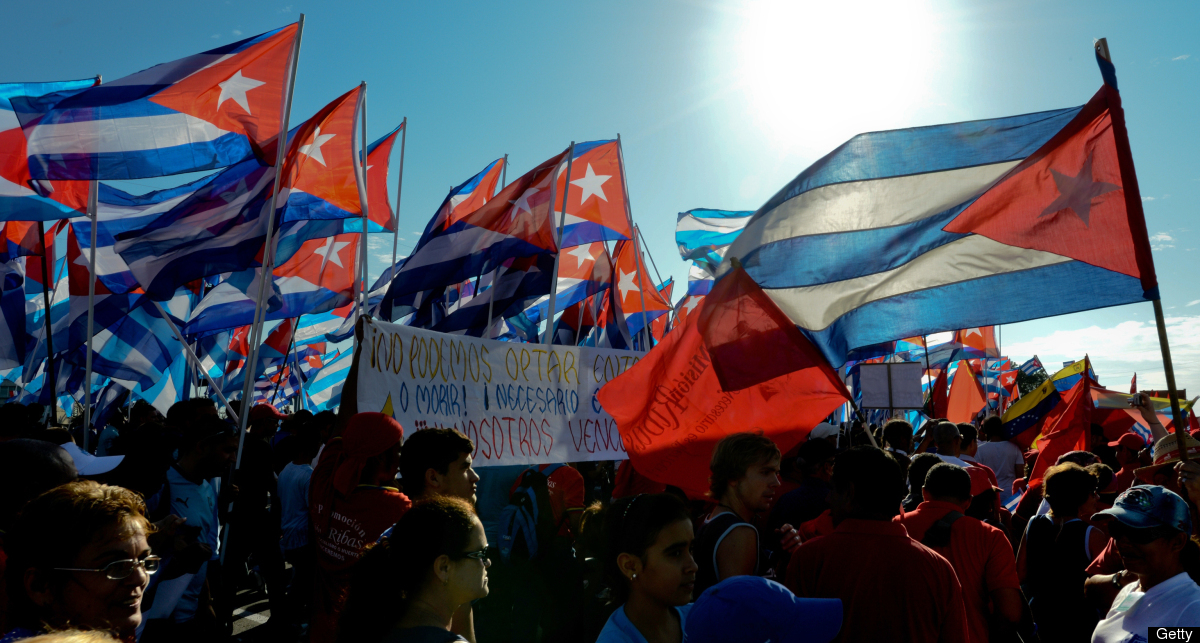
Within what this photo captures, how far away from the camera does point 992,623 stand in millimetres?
3576

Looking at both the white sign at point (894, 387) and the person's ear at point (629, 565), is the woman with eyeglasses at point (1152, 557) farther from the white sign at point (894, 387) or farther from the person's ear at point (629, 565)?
the white sign at point (894, 387)

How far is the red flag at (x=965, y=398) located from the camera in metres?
13.3

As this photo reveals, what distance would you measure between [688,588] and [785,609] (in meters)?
0.63

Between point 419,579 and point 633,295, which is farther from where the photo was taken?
point 633,295

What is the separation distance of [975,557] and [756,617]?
2249 millimetres

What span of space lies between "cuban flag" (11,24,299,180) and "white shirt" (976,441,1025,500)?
811 cm

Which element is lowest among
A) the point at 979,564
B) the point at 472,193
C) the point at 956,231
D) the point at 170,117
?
the point at 979,564

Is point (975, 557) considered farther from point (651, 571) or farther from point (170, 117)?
point (170, 117)

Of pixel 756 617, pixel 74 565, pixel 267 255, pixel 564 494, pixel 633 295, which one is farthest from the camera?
pixel 633 295

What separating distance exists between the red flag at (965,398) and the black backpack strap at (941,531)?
10.6 metres

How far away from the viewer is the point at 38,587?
193cm

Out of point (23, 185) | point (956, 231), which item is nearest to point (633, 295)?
point (23, 185)

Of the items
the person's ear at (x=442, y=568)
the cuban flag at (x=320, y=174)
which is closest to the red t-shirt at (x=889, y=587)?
the person's ear at (x=442, y=568)

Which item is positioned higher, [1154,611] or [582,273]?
[582,273]
